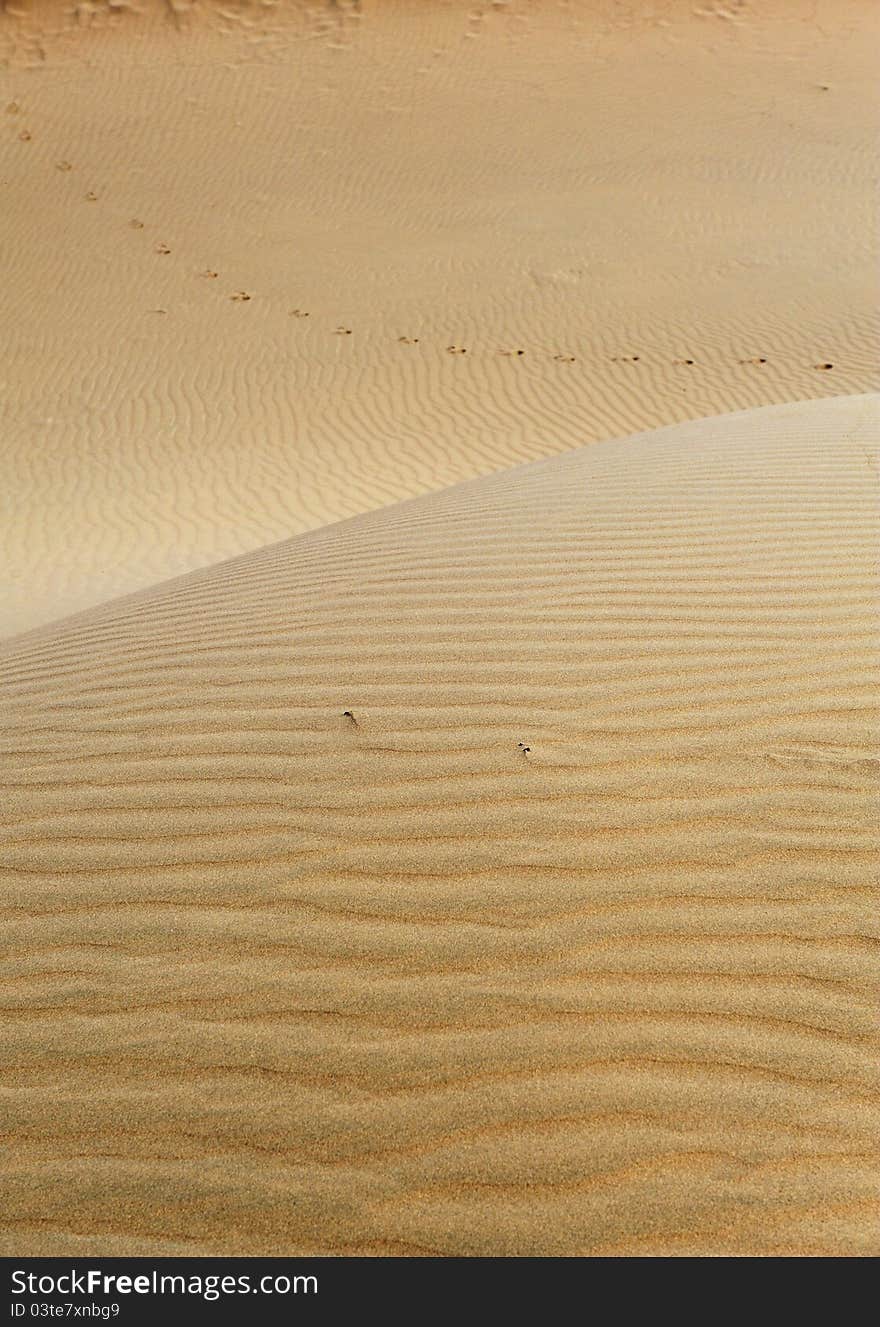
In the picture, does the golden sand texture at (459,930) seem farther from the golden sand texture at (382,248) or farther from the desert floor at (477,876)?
the golden sand texture at (382,248)

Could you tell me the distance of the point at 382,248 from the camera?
19.0 metres

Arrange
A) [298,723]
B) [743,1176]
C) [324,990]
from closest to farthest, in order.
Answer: [743,1176] < [324,990] < [298,723]

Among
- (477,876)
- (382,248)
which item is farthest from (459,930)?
(382,248)

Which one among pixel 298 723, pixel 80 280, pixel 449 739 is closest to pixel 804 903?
pixel 449 739

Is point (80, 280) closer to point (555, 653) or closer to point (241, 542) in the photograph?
point (241, 542)

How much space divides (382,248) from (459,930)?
1824cm

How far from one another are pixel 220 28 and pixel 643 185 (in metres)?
14.9

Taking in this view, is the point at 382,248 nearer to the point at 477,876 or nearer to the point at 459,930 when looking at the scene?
the point at 477,876

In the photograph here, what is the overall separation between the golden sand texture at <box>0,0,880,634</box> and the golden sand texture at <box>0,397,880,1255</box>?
271 inches

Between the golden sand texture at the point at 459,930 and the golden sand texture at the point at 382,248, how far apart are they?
22.5 feet

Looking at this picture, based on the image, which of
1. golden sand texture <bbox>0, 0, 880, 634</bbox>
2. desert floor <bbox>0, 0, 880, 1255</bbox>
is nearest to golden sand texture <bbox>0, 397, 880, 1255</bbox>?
desert floor <bbox>0, 0, 880, 1255</bbox>

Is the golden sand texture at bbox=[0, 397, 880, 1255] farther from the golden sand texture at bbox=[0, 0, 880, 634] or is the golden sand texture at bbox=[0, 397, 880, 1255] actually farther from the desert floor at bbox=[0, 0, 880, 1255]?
the golden sand texture at bbox=[0, 0, 880, 634]

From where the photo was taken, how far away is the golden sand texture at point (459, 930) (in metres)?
2.16

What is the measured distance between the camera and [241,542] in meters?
11.3
